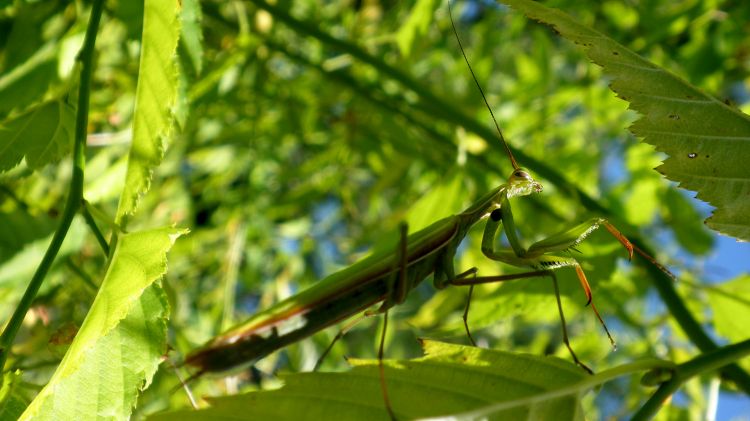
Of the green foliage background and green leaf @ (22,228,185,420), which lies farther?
the green foliage background

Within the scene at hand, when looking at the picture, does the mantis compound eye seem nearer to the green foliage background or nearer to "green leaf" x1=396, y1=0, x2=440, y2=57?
the green foliage background

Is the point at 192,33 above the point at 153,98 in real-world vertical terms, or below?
above

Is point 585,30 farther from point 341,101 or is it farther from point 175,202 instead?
point 175,202

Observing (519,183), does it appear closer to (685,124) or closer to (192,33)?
(685,124)

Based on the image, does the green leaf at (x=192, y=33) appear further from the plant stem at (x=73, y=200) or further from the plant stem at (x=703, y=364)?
the plant stem at (x=703, y=364)

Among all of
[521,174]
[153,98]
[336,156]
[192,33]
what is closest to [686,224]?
[336,156]

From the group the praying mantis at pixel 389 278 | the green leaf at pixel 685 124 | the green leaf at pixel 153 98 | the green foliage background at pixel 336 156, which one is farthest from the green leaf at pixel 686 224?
the green leaf at pixel 153 98

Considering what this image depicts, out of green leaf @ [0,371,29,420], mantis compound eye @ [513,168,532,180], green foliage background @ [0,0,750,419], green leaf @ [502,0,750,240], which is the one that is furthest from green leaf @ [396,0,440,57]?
green leaf @ [0,371,29,420]
